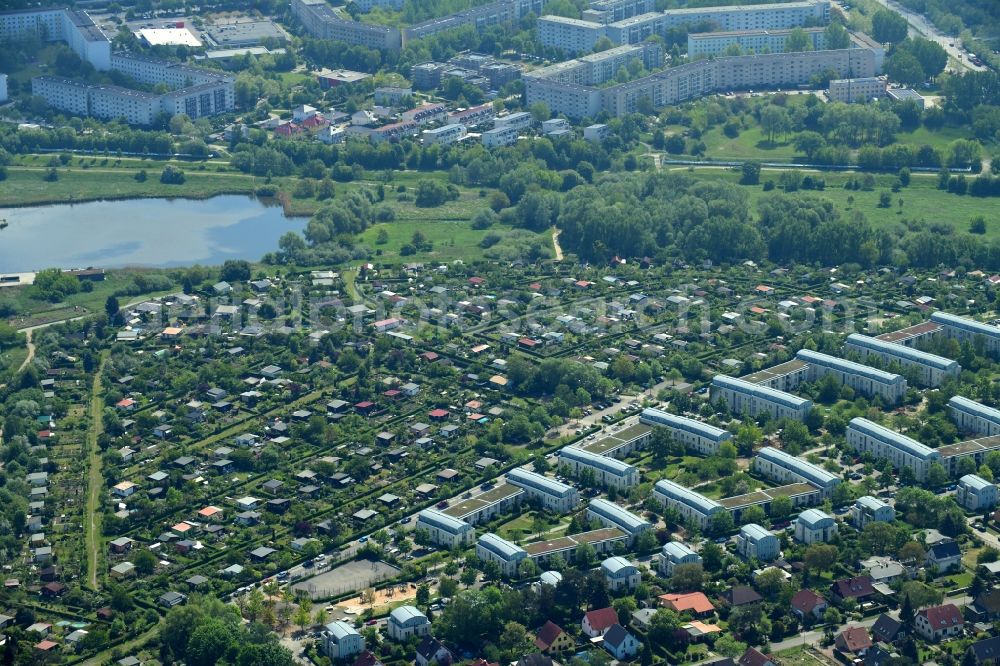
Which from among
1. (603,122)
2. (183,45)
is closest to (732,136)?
(603,122)

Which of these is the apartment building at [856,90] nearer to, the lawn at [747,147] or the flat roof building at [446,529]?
the lawn at [747,147]

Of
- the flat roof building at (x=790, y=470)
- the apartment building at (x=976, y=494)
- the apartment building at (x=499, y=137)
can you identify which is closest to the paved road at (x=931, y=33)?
the apartment building at (x=499, y=137)

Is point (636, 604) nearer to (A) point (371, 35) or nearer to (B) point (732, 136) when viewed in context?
(B) point (732, 136)

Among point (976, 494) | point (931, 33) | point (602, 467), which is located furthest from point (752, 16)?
point (976, 494)

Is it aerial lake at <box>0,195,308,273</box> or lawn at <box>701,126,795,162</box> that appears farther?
lawn at <box>701,126,795,162</box>

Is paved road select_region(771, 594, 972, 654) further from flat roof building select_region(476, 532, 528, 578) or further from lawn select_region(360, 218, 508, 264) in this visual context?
lawn select_region(360, 218, 508, 264)

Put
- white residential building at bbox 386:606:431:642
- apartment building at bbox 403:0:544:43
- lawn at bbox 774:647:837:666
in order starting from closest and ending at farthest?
1. lawn at bbox 774:647:837:666
2. white residential building at bbox 386:606:431:642
3. apartment building at bbox 403:0:544:43

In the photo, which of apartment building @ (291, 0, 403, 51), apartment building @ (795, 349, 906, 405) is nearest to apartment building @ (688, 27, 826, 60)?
apartment building @ (291, 0, 403, 51)

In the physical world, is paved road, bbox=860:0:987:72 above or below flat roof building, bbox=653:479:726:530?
above
